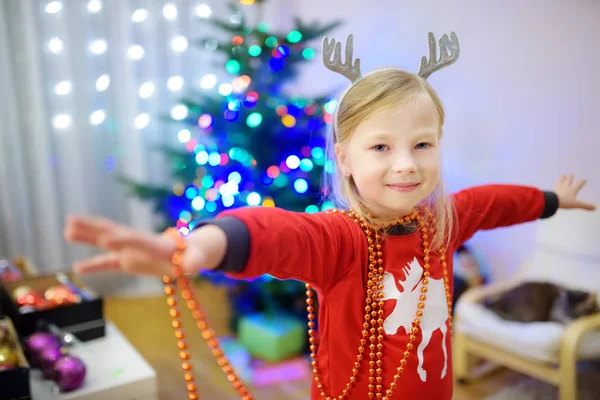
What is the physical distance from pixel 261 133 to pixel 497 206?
1.13m

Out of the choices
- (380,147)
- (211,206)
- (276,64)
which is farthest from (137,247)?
(276,64)

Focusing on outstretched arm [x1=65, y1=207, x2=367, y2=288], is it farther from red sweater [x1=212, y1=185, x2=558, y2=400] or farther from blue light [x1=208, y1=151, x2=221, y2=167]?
blue light [x1=208, y1=151, x2=221, y2=167]

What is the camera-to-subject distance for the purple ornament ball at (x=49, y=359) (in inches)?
51.1

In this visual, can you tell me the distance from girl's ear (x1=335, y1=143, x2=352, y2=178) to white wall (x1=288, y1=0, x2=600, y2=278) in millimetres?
627

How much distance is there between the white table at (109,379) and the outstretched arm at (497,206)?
3.03ft

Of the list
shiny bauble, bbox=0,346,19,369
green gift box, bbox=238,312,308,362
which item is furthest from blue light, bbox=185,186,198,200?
shiny bauble, bbox=0,346,19,369

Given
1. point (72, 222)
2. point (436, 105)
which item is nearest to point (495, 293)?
point (436, 105)

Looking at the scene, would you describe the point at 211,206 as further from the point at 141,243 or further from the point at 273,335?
the point at 141,243

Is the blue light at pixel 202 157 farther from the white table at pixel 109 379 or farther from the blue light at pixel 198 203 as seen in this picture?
the white table at pixel 109 379

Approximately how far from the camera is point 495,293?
1812 mm

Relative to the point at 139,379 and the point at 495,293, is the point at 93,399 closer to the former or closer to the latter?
the point at 139,379

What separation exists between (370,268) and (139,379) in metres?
0.84

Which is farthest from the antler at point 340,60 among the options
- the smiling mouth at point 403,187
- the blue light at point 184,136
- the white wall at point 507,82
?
the blue light at point 184,136

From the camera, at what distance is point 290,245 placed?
0.66 m
